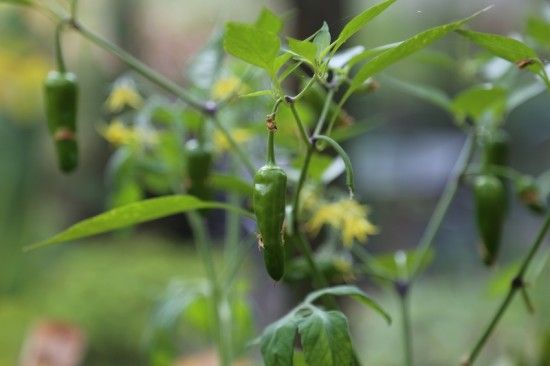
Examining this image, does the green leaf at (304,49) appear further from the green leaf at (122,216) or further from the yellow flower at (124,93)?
the yellow flower at (124,93)

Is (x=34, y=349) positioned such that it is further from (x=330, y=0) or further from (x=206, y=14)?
(x=206, y=14)

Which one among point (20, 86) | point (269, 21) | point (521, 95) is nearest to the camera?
point (269, 21)

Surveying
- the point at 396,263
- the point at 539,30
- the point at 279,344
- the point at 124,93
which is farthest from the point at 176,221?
the point at 279,344

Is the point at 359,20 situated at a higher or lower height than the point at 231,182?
higher

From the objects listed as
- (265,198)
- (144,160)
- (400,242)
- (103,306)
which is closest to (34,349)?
(144,160)

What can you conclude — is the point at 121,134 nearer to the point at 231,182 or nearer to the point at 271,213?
the point at 231,182

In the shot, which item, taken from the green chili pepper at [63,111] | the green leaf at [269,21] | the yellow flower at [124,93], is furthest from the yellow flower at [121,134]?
the green leaf at [269,21]

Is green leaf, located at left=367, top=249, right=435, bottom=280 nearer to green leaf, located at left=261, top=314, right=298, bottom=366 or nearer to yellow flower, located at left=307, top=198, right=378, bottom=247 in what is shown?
yellow flower, located at left=307, top=198, right=378, bottom=247
